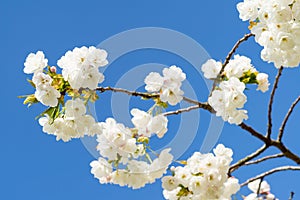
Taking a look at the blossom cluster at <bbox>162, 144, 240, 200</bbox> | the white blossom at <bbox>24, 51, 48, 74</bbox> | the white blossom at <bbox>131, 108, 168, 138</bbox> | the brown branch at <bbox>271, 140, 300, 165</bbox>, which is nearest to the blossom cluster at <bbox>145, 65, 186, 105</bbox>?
the white blossom at <bbox>131, 108, 168, 138</bbox>

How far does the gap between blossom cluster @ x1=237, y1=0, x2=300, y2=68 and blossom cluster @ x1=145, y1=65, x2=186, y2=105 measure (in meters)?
0.48

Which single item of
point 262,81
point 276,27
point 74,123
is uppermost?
point 276,27

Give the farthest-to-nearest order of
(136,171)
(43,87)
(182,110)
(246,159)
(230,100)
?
(246,159) → (182,110) → (136,171) → (230,100) → (43,87)

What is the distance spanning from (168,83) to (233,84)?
299 millimetres

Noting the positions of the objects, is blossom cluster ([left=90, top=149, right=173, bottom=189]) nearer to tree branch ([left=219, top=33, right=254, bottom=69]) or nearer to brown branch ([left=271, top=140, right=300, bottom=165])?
tree branch ([left=219, top=33, right=254, bottom=69])

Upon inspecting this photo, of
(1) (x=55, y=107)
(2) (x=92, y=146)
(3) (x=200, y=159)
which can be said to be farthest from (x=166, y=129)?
(1) (x=55, y=107)

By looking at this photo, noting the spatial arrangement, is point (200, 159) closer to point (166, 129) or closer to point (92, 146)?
point (166, 129)

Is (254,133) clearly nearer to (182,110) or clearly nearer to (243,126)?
(243,126)

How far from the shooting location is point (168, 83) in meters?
2.31

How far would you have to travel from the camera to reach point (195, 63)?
2557 millimetres

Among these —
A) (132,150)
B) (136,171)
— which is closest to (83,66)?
(132,150)

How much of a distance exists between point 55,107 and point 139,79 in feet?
1.50

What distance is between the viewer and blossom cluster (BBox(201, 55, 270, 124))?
7.48 ft

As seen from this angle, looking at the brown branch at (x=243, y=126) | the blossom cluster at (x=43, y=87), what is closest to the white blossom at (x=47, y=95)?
the blossom cluster at (x=43, y=87)
